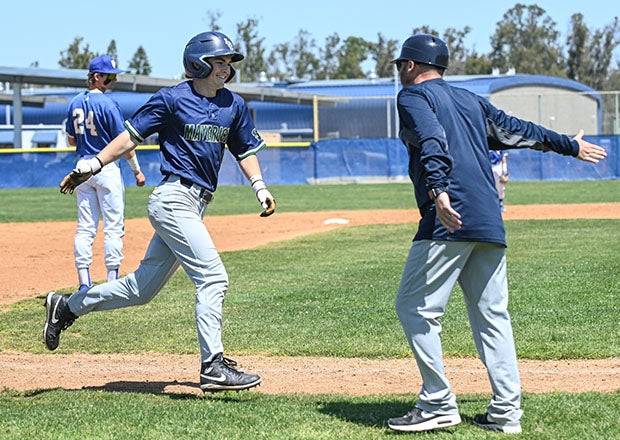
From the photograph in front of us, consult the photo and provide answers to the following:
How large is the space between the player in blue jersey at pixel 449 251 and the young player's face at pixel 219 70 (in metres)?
1.40

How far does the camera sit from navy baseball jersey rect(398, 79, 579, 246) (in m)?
4.92

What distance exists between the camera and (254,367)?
7094mm

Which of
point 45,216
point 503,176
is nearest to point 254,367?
point 503,176

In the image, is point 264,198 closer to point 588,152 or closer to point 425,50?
point 425,50

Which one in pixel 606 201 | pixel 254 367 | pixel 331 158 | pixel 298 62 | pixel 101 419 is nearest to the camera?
pixel 101 419

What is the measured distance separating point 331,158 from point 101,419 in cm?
3036

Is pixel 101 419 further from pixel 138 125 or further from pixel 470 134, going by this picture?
pixel 470 134

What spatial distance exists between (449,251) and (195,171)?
190cm

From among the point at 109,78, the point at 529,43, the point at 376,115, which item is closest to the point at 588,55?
the point at 529,43

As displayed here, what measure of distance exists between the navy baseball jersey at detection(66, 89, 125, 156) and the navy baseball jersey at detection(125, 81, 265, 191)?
331 cm

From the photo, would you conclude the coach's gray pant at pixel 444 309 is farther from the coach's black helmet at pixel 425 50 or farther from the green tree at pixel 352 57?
the green tree at pixel 352 57

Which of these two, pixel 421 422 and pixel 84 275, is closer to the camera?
pixel 421 422

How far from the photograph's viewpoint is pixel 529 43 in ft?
267

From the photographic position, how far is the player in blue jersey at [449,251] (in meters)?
5.02
